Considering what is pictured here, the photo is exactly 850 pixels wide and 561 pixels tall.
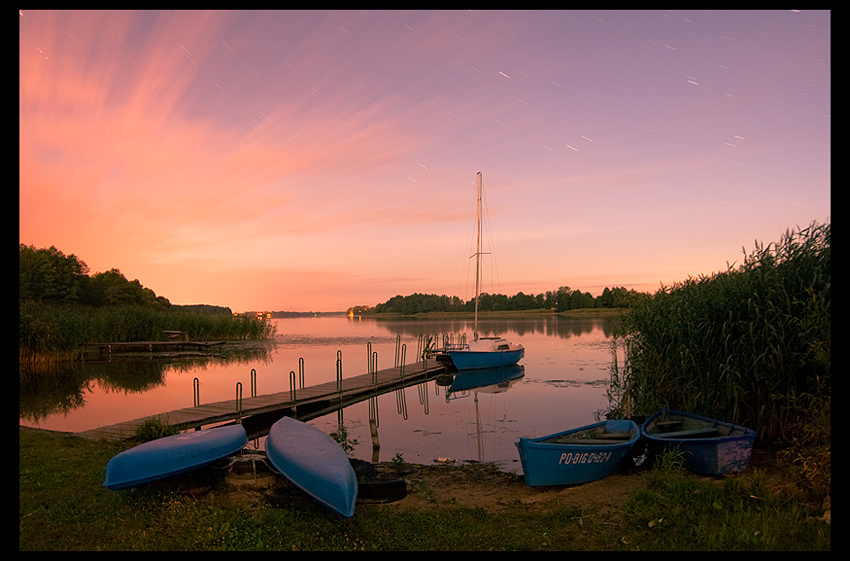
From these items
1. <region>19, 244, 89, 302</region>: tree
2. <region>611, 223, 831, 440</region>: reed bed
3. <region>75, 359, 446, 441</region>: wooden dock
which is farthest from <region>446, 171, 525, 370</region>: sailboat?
<region>19, 244, 89, 302</region>: tree

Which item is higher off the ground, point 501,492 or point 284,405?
point 284,405

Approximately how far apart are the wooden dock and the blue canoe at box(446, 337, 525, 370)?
4219mm

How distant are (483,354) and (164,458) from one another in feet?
78.5

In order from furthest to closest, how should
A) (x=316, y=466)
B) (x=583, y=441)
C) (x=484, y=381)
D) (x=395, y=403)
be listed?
(x=484, y=381) → (x=395, y=403) → (x=583, y=441) → (x=316, y=466)

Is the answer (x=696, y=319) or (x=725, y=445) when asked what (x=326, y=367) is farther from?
(x=725, y=445)

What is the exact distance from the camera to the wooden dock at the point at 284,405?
12633 millimetres

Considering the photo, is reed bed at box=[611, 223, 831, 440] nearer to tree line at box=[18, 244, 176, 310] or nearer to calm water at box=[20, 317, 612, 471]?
calm water at box=[20, 317, 612, 471]

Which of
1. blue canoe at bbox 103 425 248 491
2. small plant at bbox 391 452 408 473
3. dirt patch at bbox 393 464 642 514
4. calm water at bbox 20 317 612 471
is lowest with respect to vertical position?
calm water at bbox 20 317 612 471

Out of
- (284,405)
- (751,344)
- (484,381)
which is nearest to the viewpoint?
(751,344)

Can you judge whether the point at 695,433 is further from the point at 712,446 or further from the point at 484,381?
the point at 484,381

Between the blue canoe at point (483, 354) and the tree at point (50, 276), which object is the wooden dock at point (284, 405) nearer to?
the blue canoe at point (483, 354)

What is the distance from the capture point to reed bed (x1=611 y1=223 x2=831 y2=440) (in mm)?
10695

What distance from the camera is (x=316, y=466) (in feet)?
25.8

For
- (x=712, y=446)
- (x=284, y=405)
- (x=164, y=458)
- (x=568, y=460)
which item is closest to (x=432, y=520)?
(x=568, y=460)
